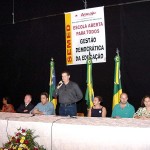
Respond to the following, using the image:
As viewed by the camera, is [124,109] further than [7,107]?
No

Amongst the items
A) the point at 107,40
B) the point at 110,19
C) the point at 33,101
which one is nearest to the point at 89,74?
the point at 107,40

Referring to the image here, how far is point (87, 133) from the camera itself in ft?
9.39

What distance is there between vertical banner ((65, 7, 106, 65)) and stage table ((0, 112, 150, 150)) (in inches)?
92.2

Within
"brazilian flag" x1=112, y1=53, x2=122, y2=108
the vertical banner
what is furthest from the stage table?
the vertical banner

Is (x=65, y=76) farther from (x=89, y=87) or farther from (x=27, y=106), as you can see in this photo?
(x=27, y=106)

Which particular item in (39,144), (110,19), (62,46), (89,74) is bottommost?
(39,144)

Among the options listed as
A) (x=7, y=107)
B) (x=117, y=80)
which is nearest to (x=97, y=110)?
(x=117, y=80)

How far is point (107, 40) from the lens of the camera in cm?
530

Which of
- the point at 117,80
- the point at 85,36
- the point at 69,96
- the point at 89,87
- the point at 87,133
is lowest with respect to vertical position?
the point at 87,133

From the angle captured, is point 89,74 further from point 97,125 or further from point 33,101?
point 97,125

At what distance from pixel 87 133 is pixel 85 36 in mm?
2986

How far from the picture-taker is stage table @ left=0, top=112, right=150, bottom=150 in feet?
8.73

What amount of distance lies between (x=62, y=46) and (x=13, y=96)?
5.77ft

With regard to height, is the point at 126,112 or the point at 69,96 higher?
the point at 69,96
